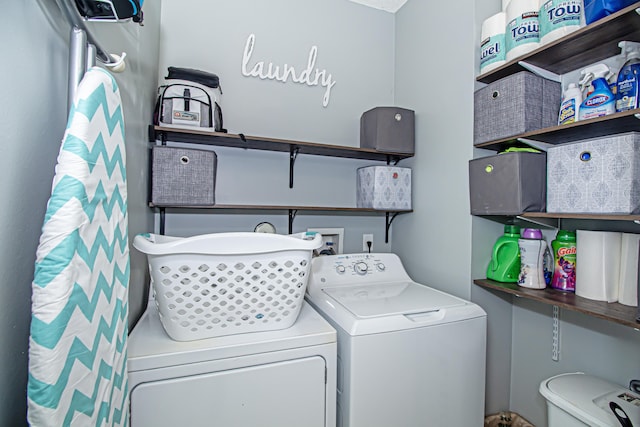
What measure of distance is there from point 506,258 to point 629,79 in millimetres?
876

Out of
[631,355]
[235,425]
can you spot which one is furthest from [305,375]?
[631,355]

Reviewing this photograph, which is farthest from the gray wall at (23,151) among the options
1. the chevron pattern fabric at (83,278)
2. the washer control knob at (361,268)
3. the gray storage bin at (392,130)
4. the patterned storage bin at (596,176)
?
the patterned storage bin at (596,176)

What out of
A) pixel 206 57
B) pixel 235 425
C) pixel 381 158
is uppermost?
pixel 206 57

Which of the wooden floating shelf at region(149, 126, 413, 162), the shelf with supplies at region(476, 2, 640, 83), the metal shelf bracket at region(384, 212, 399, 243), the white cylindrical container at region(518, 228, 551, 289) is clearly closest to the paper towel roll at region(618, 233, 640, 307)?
the white cylindrical container at region(518, 228, 551, 289)

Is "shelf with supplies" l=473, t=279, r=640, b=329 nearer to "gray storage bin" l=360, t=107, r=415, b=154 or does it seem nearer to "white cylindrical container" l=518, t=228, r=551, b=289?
"white cylindrical container" l=518, t=228, r=551, b=289

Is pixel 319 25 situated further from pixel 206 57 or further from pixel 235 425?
pixel 235 425

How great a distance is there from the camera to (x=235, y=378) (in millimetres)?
1031

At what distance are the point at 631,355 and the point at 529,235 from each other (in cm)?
60

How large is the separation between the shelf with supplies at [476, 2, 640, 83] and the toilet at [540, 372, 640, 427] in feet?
4.56

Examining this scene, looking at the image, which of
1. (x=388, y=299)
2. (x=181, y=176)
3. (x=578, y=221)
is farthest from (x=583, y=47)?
(x=181, y=176)

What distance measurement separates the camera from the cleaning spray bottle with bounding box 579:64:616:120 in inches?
45.6

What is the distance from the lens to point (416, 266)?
196 centimetres

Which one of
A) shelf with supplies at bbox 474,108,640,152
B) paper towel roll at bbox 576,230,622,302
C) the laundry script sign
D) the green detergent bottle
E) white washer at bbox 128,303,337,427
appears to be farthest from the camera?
the laundry script sign

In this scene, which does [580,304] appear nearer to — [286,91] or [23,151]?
[23,151]
